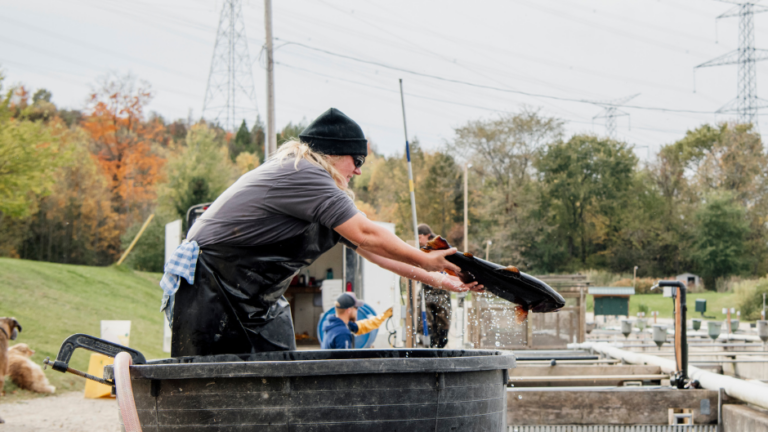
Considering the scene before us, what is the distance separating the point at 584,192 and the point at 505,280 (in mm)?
54395

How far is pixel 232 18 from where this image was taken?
102 ft

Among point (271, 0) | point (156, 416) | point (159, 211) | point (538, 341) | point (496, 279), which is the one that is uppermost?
point (271, 0)

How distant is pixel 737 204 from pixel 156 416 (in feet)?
181

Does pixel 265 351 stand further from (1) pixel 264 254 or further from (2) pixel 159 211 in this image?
(2) pixel 159 211

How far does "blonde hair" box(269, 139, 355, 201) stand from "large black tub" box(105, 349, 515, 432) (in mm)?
923

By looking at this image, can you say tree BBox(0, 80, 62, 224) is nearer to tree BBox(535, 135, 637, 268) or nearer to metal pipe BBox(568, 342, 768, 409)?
metal pipe BBox(568, 342, 768, 409)

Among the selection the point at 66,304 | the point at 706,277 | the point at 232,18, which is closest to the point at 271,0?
the point at 66,304

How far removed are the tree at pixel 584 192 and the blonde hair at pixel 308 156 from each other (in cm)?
5284

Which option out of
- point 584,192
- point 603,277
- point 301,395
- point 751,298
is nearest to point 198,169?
point 603,277

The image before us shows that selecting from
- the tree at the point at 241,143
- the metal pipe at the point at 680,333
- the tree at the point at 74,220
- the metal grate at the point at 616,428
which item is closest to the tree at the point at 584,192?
the tree at the point at 241,143

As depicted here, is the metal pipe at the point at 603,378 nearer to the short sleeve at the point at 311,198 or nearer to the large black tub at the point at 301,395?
the short sleeve at the point at 311,198

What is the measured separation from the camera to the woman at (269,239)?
89.2 inches

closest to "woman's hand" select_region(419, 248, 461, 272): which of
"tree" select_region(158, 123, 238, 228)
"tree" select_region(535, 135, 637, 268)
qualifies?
"tree" select_region(158, 123, 238, 228)

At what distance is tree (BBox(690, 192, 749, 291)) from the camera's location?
160 feet
